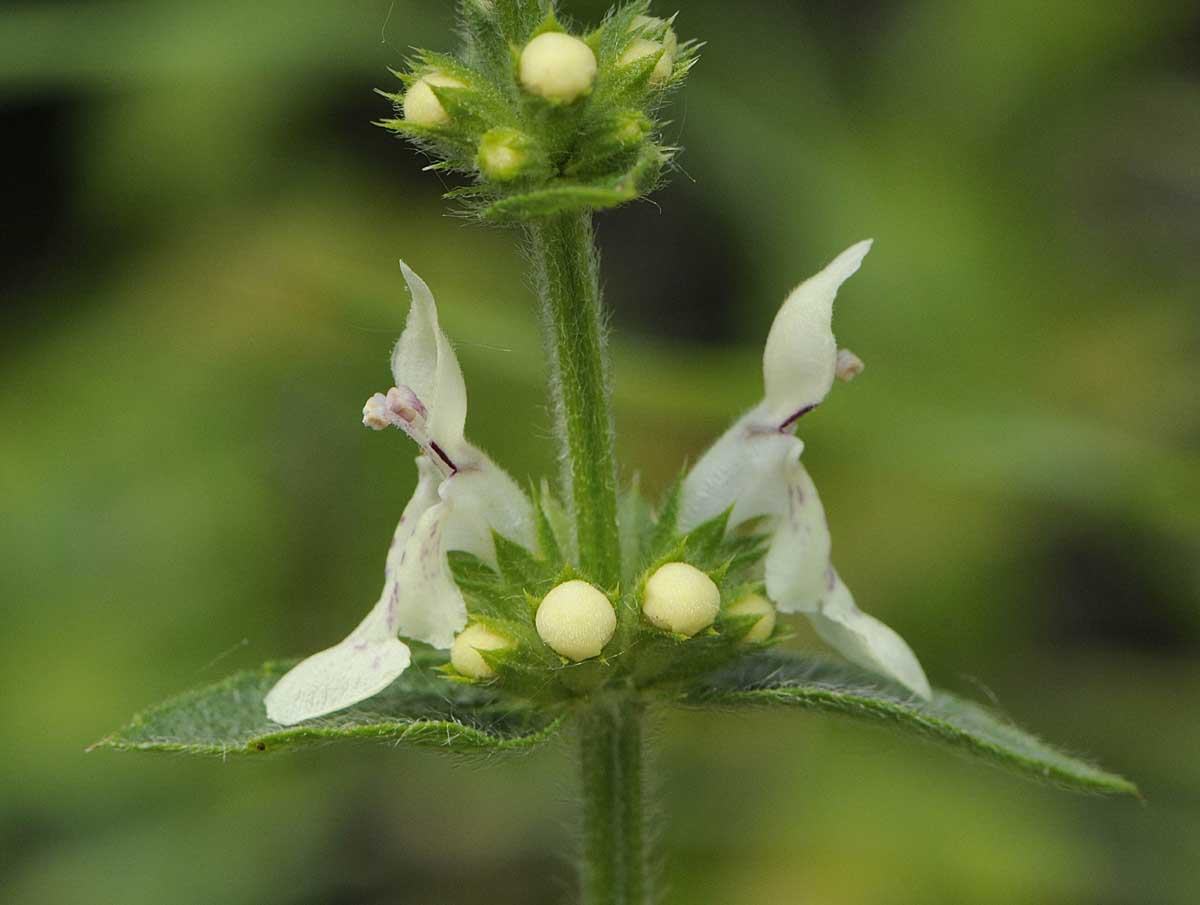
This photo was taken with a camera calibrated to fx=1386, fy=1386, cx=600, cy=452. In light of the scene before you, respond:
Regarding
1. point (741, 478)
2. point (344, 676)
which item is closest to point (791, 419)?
point (741, 478)

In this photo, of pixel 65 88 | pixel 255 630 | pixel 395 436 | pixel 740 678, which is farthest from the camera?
pixel 65 88

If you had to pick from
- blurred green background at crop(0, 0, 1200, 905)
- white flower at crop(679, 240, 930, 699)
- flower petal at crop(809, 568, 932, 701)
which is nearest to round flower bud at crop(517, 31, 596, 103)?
white flower at crop(679, 240, 930, 699)

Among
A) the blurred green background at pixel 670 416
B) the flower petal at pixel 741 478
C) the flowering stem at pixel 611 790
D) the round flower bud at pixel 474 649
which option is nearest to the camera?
the round flower bud at pixel 474 649

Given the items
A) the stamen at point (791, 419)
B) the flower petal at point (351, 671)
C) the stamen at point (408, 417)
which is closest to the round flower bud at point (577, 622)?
the flower petal at point (351, 671)

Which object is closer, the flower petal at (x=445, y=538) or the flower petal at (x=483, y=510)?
the flower petal at (x=445, y=538)

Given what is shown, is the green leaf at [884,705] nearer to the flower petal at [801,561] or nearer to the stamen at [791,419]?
the flower petal at [801,561]

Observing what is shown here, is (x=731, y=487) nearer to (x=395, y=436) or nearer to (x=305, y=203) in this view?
(x=395, y=436)

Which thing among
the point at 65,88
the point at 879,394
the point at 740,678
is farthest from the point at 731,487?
the point at 65,88
